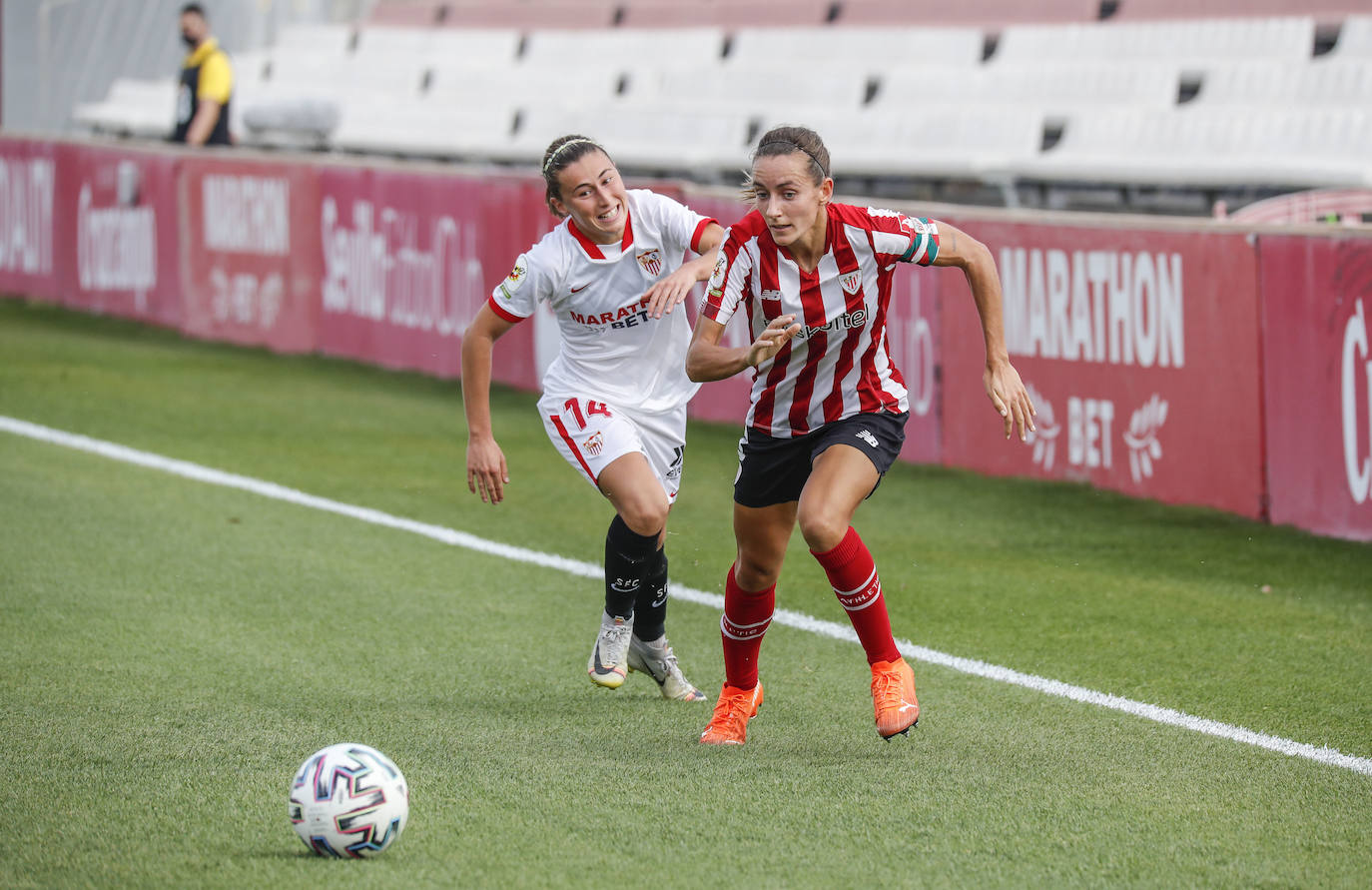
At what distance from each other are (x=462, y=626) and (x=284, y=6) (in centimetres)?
2659

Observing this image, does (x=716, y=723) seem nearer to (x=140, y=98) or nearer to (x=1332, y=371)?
(x=1332, y=371)

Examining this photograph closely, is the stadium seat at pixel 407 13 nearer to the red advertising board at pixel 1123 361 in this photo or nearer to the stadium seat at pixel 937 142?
the stadium seat at pixel 937 142

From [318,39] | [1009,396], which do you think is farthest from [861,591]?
[318,39]

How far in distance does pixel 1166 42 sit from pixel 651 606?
13.0 m

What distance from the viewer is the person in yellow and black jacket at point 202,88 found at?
16.2 meters

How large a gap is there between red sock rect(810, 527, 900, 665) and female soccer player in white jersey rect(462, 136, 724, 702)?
72cm

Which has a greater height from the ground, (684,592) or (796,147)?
(796,147)

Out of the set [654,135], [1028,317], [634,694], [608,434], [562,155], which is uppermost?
[562,155]

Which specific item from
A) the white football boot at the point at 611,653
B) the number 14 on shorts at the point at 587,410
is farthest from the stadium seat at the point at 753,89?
the white football boot at the point at 611,653

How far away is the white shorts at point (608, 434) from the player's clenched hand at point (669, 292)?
0.51 m

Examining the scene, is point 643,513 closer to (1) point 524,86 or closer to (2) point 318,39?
(1) point 524,86

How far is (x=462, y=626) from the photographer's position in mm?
6871

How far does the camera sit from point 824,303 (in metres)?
5.21

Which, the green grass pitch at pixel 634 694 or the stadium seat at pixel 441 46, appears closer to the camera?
the green grass pitch at pixel 634 694
